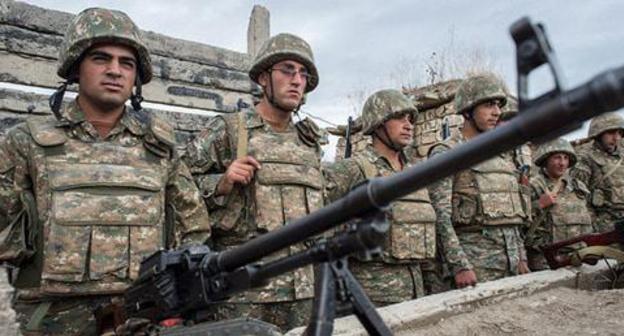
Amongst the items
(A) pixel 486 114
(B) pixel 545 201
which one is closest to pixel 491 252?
(A) pixel 486 114

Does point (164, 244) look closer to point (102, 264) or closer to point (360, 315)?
point (102, 264)

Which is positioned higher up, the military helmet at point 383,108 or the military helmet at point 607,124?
the military helmet at point 607,124

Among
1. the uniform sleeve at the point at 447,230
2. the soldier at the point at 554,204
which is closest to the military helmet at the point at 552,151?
the soldier at the point at 554,204

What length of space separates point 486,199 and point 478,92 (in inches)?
45.5

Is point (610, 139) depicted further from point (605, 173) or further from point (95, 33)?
point (95, 33)

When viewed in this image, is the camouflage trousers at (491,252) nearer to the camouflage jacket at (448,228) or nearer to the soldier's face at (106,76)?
the camouflage jacket at (448,228)

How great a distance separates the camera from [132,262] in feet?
9.24

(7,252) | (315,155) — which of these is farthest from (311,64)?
(7,252)

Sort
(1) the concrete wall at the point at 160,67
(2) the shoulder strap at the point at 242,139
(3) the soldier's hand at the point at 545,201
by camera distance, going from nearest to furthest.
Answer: (2) the shoulder strap at the point at 242,139, (1) the concrete wall at the point at 160,67, (3) the soldier's hand at the point at 545,201

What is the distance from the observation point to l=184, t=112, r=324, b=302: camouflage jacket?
3.42 metres

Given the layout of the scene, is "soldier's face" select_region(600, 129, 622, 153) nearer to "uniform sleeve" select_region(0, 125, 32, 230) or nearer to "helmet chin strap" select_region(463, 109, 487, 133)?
"helmet chin strap" select_region(463, 109, 487, 133)

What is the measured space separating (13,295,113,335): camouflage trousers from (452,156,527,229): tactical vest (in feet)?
11.1

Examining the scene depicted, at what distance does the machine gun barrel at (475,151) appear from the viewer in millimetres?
1227

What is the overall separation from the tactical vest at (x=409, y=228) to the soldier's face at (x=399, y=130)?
389 mm
